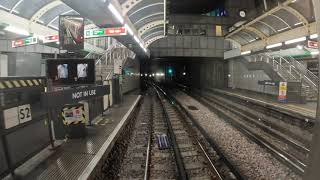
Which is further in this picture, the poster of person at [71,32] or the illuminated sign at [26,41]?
the illuminated sign at [26,41]

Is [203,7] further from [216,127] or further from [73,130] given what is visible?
[73,130]

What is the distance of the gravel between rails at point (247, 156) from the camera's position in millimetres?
6824

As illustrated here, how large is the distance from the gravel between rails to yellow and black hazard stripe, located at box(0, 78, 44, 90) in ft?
16.1

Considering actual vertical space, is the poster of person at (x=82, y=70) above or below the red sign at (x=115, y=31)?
below

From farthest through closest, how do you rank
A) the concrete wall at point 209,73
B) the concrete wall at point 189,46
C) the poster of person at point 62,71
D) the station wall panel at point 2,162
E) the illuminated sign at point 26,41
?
the concrete wall at point 189,46 → the concrete wall at point 209,73 → the illuminated sign at point 26,41 → the poster of person at point 62,71 → the station wall panel at point 2,162

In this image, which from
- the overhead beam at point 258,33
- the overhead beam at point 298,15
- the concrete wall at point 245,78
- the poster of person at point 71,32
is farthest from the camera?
the concrete wall at point 245,78

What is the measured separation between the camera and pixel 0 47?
703 inches

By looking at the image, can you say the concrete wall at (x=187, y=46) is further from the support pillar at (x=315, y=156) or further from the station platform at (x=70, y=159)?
the support pillar at (x=315, y=156)

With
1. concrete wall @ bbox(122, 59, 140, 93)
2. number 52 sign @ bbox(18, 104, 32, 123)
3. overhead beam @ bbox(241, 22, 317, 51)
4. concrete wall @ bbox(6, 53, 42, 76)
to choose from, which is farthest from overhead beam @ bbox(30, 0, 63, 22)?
overhead beam @ bbox(241, 22, 317, 51)

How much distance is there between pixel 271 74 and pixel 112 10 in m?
16.5

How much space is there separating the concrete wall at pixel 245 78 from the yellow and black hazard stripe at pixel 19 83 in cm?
1842

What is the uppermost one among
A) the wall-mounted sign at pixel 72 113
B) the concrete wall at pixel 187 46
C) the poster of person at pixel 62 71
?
the concrete wall at pixel 187 46

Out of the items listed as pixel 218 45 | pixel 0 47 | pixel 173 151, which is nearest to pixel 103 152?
pixel 173 151

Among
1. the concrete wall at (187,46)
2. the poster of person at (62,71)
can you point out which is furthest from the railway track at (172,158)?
the concrete wall at (187,46)
